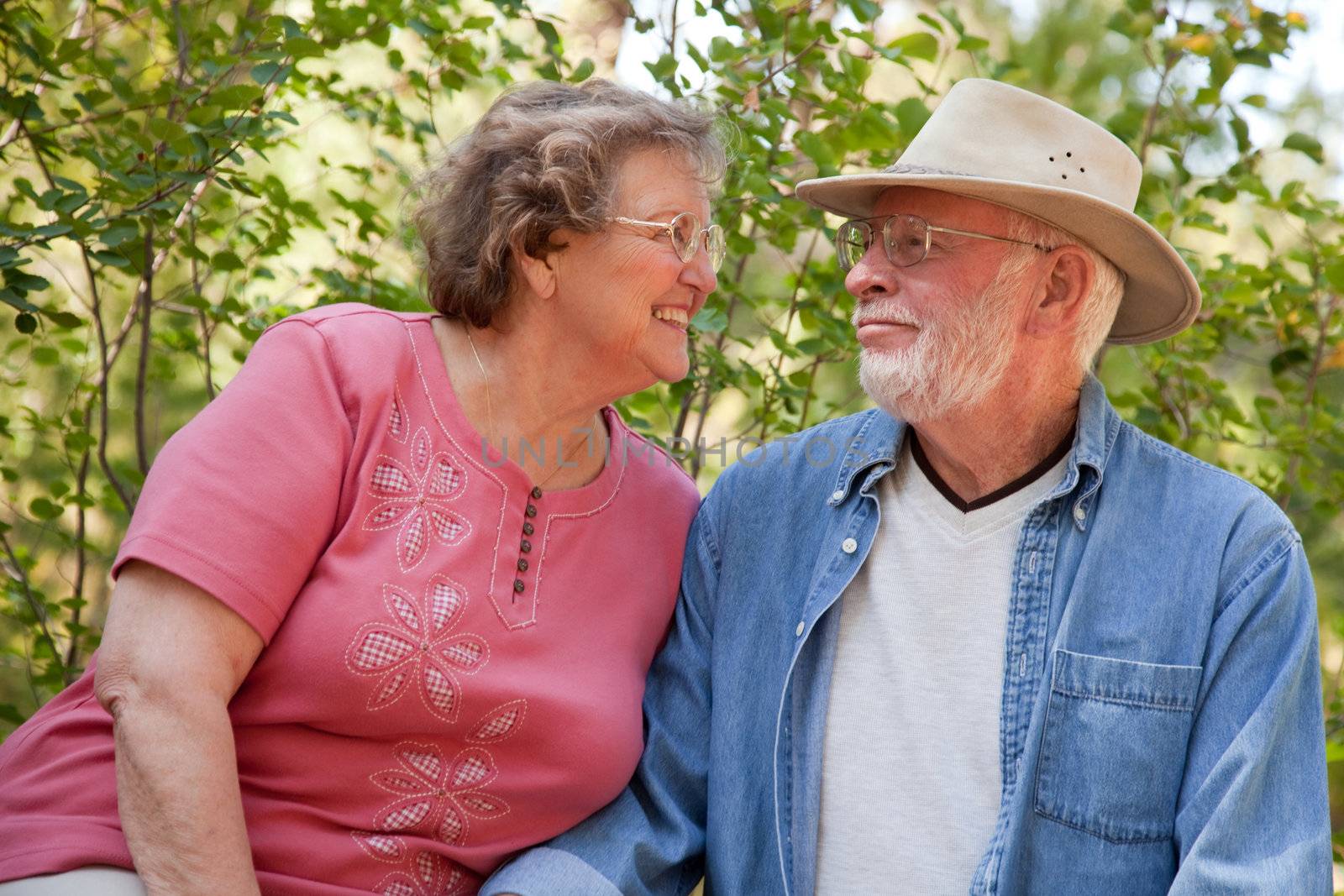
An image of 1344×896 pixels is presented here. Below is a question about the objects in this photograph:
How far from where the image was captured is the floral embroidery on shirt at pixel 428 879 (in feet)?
6.80

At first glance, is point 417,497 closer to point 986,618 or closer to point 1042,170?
point 986,618

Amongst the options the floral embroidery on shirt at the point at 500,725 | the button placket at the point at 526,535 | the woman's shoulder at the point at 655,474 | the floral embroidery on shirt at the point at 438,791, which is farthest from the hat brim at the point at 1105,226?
the floral embroidery on shirt at the point at 438,791

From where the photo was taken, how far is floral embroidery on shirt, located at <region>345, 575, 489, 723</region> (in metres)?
2.03

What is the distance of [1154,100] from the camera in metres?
3.38

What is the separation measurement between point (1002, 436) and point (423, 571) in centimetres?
111

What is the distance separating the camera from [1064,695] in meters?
2.07

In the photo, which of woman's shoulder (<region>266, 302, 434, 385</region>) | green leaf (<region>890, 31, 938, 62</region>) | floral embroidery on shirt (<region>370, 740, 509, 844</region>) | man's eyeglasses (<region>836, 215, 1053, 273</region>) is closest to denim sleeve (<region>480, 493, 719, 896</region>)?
floral embroidery on shirt (<region>370, 740, 509, 844</region>)

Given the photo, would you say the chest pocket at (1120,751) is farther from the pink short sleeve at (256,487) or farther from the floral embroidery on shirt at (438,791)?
the pink short sleeve at (256,487)

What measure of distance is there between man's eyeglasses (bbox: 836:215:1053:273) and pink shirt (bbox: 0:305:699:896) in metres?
0.82

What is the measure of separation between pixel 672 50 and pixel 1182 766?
79.5 inches

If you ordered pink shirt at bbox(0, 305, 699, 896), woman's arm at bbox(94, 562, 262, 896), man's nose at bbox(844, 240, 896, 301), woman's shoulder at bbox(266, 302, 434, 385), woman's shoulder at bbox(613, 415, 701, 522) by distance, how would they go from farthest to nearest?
woman's shoulder at bbox(613, 415, 701, 522)
man's nose at bbox(844, 240, 896, 301)
woman's shoulder at bbox(266, 302, 434, 385)
pink shirt at bbox(0, 305, 699, 896)
woman's arm at bbox(94, 562, 262, 896)

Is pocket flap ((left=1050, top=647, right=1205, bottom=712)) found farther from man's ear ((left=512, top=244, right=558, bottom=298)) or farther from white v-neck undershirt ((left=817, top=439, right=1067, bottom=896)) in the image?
man's ear ((left=512, top=244, right=558, bottom=298))

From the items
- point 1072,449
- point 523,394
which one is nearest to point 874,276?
point 1072,449

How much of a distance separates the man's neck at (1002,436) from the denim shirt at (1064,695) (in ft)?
0.27
